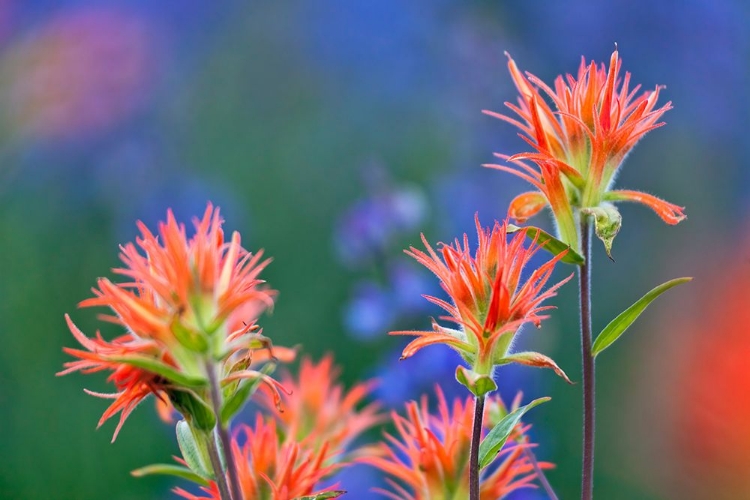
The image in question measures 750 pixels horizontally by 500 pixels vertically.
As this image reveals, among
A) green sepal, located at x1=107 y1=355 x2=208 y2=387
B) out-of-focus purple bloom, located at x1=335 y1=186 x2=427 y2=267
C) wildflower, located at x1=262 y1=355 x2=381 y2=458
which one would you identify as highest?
out-of-focus purple bloom, located at x1=335 y1=186 x2=427 y2=267

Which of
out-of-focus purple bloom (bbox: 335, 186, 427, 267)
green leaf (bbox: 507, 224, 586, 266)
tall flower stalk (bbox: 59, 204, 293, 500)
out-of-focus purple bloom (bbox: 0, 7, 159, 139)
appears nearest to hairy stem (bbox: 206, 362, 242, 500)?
tall flower stalk (bbox: 59, 204, 293, 500)

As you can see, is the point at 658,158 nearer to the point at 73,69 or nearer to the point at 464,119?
the point at 464,119

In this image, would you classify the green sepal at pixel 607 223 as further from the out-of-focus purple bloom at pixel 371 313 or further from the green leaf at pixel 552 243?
the out-of-focus purple bloom at pixel 371 313

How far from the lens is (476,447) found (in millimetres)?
263

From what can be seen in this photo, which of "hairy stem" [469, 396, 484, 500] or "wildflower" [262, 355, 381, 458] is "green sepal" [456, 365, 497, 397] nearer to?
"hairy stem" [469, 396, 484, 500]

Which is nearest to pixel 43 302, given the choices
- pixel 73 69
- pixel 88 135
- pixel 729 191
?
pixel 88 135

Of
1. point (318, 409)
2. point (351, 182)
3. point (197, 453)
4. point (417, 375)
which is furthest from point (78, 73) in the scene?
point (197, 453)

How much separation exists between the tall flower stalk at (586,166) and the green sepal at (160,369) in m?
0.12

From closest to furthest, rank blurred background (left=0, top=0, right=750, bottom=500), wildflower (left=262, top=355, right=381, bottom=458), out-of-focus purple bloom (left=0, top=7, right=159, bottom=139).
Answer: wildflower (left=262, top=355, right=381, bottom=458)
blurred background (left=0, top=0, right=750, bottom=500)
out-of-focus purple bloom (left=0, top=7, right=159, bottom=139)

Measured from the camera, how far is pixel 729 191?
4.38 ft

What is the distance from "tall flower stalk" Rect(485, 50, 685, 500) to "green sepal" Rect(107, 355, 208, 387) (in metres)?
0.12

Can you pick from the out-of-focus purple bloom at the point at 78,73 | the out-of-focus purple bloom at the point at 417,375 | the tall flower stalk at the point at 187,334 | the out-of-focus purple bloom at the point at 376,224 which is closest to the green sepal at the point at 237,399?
the tall flower stalk at the point at 187,334

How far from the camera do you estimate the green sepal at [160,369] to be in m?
0.23

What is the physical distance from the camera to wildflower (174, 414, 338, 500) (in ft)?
1.00
